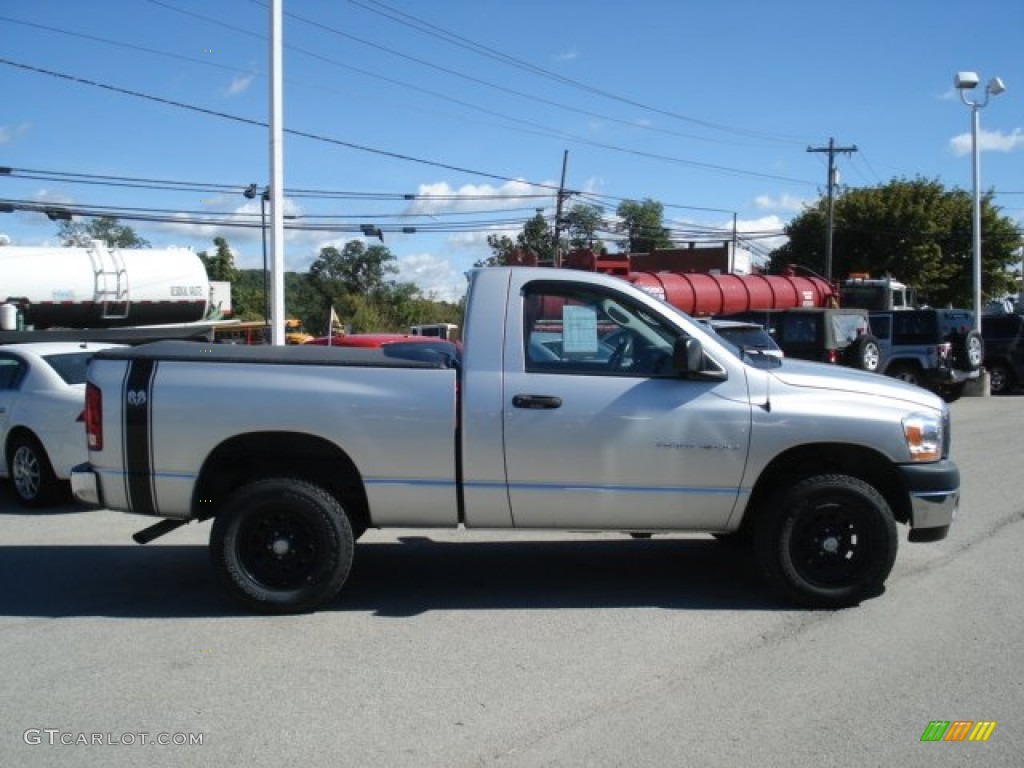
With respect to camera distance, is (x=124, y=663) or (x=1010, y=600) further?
(x=1010, y=600)

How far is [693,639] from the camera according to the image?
530 cm

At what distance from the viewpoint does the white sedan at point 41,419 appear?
29.1 ft

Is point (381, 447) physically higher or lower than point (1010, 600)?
higher

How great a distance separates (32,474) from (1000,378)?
861 inches

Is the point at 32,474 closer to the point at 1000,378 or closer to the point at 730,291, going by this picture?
the point at 730,291

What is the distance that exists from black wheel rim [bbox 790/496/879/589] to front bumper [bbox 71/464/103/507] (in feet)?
13.5

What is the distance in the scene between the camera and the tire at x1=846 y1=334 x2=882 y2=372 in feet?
62.3

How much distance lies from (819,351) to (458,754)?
1660cm

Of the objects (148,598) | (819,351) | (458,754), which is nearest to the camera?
(458,754)

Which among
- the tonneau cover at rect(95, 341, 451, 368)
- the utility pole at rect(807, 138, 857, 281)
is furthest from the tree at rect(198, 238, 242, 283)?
the tonneau cover at rect(95, 341, 451, 368)

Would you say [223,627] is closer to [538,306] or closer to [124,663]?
[124,663]

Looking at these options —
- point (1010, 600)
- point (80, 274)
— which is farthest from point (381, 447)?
point (80, 274)

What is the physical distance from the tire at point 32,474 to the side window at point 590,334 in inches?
221

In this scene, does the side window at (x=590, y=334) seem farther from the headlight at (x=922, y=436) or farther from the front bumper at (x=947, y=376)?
the front bumper at (x=947, y=376)
